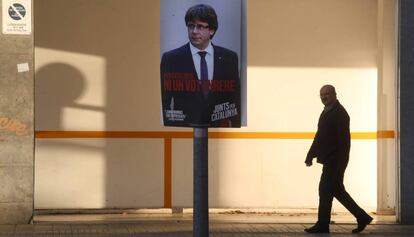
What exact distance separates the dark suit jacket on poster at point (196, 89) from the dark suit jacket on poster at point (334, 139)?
14.6 feet

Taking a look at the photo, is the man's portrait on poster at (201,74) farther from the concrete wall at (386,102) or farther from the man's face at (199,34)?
the concrete wall at (386,102)

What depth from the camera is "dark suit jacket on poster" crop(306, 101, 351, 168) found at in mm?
10406

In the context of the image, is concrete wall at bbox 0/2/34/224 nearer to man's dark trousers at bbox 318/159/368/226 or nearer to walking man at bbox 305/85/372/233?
walking man at bbox 305/85/372/233

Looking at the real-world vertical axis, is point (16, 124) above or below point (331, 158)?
above

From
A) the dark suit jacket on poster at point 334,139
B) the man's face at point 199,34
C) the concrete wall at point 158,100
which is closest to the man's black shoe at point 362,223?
the dark suit jacket on poster at point 334,139

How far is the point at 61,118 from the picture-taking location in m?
12.0

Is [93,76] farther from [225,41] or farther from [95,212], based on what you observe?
[225,41]

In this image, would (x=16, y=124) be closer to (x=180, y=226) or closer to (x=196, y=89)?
(x=180, y=226)

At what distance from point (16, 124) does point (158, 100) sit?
2386 mm

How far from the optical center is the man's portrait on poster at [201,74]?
19.7 feet

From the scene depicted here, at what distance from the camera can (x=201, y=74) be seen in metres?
6.00

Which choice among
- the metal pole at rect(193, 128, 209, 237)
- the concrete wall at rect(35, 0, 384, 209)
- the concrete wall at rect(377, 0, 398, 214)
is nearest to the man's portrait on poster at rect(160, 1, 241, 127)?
the metal pole at rect(193, 128, 209, 237)

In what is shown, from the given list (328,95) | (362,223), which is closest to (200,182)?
(328,95)
